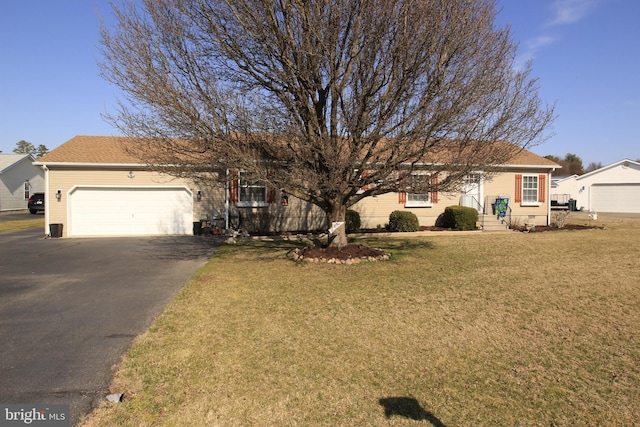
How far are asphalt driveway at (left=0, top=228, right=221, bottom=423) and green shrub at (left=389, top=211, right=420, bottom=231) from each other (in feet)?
25.4

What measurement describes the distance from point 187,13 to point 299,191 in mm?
4431

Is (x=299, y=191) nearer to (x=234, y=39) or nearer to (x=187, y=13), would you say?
(x=234, y=39)

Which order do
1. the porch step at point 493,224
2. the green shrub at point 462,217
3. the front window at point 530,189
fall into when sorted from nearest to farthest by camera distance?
1. the green shrub at point 462,217
2. the porch step at point 493,224
3. the front window at point 530,189

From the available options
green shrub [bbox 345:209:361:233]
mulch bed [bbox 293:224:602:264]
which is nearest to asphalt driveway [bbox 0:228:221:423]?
mulch bed [bbox 293:224:602:264]

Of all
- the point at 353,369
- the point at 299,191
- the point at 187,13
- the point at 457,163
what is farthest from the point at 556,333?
the point at 187,13

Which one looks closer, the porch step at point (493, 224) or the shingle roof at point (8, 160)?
the porch step at point (493, 224)

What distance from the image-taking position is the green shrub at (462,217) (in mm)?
17425

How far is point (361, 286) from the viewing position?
25.8 feet

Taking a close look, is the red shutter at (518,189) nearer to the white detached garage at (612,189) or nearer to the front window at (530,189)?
the front window at (530,189)

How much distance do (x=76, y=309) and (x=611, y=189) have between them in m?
40.3

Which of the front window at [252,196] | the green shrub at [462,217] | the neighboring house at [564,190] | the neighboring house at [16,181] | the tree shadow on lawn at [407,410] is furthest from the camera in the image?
the neighboring house at [564,190]

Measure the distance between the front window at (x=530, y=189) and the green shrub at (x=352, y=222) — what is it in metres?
8.82

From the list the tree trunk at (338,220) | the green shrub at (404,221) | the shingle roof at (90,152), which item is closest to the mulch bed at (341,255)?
the tree trunk at (338,220)

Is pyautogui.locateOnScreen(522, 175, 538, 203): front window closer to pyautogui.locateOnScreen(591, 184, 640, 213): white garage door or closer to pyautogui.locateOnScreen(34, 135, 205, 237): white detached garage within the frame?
pyautogui.locateOnScreen(34, 135, 205, 237): white detached garage
